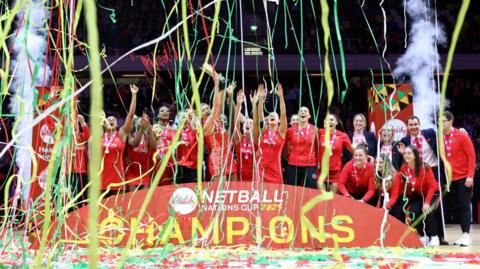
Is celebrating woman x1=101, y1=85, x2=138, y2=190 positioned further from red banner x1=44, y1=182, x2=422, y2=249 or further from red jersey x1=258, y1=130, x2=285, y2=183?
red jersey x1=258, y1=130, x2=285, y2=183

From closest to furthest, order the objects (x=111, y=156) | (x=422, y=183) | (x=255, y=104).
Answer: (x=255, y=104) → (x=422, y=183) → (x=111, y=156)

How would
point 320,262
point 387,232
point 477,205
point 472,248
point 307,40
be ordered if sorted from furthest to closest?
point 307,40 → point 477,205 → point 472,248 → point 387,232 → point 320,262

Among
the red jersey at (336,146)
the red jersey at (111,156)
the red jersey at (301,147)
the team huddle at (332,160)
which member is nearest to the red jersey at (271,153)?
the team huddle at (332,160)

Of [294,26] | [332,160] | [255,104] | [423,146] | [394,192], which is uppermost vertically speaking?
[294,26]

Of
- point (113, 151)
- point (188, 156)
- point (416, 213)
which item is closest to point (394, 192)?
point (416, 213)

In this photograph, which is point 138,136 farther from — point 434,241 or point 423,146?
point 434,241

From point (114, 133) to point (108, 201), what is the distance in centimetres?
102

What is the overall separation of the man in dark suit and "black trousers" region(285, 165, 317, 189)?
697 mm

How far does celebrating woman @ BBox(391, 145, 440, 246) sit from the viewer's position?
4832 mm

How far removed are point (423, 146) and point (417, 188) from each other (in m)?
0.52

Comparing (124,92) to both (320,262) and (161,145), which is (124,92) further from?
(320,262)

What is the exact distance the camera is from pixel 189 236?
4293mm

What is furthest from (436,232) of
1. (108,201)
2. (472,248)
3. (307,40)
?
(307,40)

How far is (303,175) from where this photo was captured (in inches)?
204
